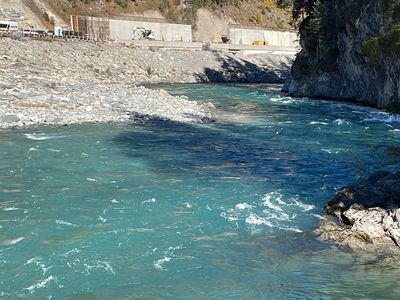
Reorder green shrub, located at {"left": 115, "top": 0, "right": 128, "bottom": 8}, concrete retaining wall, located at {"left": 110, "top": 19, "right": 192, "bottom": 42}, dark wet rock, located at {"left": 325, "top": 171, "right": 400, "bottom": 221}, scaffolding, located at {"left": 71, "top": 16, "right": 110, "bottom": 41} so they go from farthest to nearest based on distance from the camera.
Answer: green shrub, located at {"left": 115, "top": 0, "right": 128, "bottom": 8} < concrete retaining wall, located at {"left": 110, "top": 19, "right": 192, "bottom": 42} < scaffolding, located at {"left": 71, "top": 16, "right": 110, "bottom": 41} < dark wet rock, located at {"left": 325, "top": 171, "right": 400, "bottom": 221}

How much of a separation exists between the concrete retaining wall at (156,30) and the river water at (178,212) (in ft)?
165

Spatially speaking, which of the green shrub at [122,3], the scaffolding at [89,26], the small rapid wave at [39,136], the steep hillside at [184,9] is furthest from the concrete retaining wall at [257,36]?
the small rapid wave at [39,136]

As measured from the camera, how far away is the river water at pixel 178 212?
9836 mm

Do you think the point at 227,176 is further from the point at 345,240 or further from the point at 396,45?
the point at 396,45

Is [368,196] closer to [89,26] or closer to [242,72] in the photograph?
[242,72]

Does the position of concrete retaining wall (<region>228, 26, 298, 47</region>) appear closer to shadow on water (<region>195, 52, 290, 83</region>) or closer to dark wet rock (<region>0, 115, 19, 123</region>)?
shadow on water (<region>195, 52, 290, 83</region>)

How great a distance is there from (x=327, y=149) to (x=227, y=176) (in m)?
6.81

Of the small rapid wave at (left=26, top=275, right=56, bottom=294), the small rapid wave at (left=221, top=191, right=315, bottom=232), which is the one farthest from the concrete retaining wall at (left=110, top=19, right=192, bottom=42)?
the small rapid wave at (left=26, top=275, right=56, bottom=294)

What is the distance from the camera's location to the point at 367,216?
40.3 ft

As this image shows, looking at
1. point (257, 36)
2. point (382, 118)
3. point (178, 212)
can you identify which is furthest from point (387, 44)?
point (257, 36)

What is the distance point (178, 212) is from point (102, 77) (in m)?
38.9

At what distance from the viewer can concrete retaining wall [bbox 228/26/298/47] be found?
291 ft

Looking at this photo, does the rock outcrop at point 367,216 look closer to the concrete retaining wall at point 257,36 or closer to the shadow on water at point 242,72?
the shadow on water at point 242,72

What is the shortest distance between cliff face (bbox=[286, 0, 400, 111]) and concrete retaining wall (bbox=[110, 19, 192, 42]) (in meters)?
30.3
